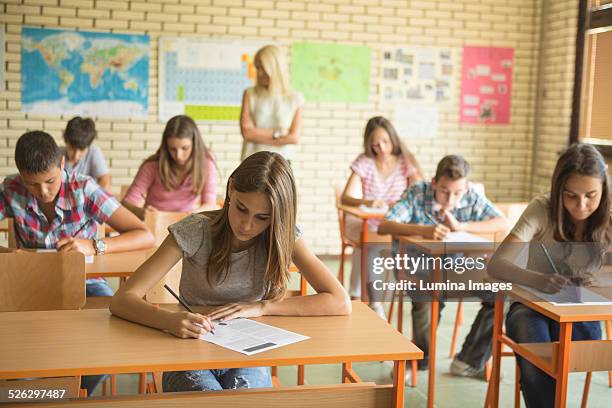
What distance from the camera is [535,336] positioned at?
10.5ft

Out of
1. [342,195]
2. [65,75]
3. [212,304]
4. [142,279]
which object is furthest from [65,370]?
[65,75]

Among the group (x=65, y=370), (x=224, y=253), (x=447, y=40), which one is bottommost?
(x=65, y=370)

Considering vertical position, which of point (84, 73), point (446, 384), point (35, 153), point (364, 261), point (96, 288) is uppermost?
point (84, 73)

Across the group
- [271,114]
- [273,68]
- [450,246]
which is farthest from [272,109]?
[450,246]

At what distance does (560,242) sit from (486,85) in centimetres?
495

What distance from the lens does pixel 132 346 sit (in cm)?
214

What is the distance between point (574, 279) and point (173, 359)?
6.10ft

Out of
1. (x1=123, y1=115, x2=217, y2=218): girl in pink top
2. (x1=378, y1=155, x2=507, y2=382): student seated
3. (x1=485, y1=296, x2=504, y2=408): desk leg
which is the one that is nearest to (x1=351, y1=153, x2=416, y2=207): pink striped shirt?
(x1=378, y1=155, x2=507, y2=382): student seated

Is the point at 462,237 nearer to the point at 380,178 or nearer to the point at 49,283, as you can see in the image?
the point at 380,178

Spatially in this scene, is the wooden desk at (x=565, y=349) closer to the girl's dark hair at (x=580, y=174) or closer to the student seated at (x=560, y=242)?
the student seated at (x=560, y=242)

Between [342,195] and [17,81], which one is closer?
[342,195]

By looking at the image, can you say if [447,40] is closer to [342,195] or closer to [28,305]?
[342,195]

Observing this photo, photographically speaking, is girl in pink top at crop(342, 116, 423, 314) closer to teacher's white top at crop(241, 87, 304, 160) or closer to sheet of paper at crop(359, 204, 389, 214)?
sheet of paper at crop(359, 204, 389, 214)

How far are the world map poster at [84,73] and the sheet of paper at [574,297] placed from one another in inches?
198
